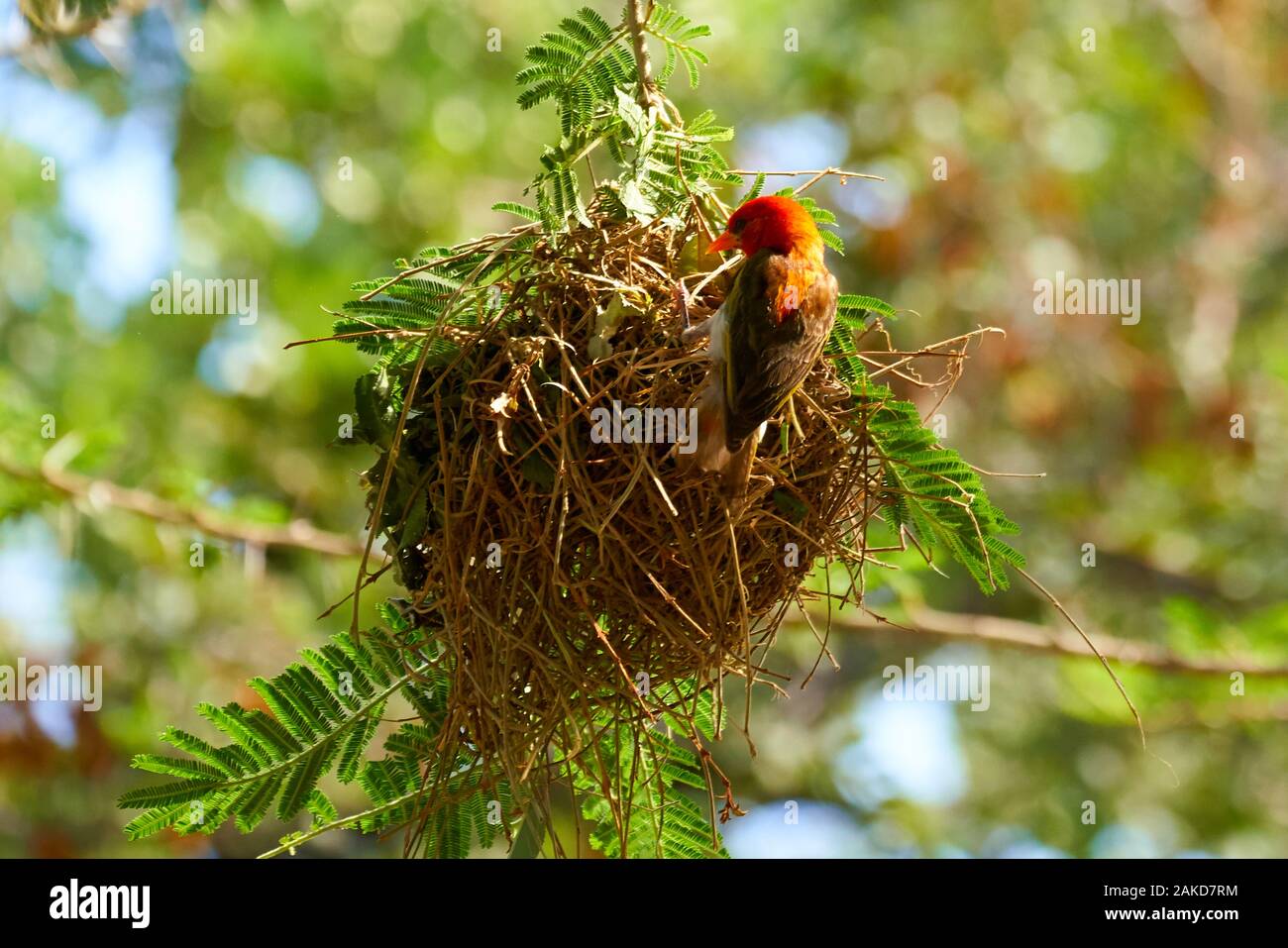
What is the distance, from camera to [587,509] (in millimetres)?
2803

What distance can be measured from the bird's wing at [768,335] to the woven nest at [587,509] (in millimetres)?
119

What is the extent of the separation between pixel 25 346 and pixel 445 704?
7.45 meters

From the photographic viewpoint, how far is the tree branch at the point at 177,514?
5.00 metres

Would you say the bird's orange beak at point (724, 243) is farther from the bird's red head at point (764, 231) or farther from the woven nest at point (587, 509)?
the woven nest at point (587, 509)

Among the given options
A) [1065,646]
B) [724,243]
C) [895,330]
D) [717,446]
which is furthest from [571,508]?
[895,330]

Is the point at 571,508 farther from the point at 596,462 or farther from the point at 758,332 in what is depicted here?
the point at 758,332

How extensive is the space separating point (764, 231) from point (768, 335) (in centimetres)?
34

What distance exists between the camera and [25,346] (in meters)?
9.32

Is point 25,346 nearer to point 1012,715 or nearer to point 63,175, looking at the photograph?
point 63,175

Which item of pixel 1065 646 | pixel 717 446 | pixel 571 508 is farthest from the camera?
pixel 1065 646

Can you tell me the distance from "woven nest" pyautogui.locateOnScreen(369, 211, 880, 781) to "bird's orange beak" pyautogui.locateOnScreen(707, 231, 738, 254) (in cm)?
10

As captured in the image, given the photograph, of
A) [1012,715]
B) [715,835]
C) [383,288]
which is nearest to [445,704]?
[715,835]

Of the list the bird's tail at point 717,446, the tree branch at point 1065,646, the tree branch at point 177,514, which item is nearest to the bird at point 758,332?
the bird's tail at point 717,446

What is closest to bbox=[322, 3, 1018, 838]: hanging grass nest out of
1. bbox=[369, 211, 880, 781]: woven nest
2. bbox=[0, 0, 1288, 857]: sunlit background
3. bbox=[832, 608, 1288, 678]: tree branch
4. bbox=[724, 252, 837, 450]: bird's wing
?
bbox=[369, 211, 880, 781]: woven nest
